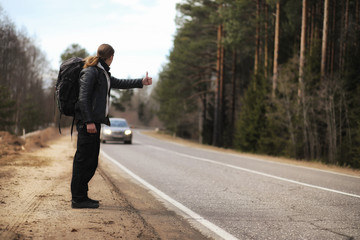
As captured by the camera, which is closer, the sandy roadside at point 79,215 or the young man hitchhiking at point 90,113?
the sandy roadside at point 79,215

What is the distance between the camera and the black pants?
5.30m

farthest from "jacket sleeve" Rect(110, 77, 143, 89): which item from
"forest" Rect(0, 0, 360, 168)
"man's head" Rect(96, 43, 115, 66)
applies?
"forest" Rect(0, 0, 360, 168)

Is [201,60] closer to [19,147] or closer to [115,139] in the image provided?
[115,139]

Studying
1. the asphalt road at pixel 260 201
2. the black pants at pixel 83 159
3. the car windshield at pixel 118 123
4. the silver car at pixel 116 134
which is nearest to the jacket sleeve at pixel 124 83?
the black pants at pixel 83 159

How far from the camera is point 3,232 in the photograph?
3973 millimetres

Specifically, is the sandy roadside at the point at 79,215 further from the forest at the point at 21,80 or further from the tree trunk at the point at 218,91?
the tree trunk at the point at 218,91

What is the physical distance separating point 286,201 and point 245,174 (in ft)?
12.6

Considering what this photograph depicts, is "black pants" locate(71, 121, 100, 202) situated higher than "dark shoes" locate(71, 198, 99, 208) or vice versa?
"black pants" locate(71, 121, 100, 202)

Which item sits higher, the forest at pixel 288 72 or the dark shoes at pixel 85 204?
the forest at pixel 288 72

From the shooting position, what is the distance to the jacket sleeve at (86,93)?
510 centimetres

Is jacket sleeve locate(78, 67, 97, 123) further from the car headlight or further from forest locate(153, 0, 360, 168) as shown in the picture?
the car headlight

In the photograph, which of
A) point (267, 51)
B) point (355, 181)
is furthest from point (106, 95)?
point (267, 51)

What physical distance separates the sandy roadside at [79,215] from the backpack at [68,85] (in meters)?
1.34

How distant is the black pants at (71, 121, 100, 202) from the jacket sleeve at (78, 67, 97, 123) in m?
0.20
